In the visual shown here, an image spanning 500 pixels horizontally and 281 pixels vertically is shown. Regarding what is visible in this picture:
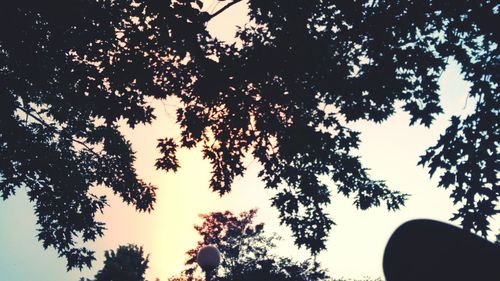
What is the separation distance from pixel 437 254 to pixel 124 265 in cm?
3208

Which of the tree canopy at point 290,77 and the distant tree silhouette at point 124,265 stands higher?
the distant tree silhouette at point 124,265

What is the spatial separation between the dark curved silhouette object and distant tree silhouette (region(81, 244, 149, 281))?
3116 cm

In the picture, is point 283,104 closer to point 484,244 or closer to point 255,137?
point 255,137

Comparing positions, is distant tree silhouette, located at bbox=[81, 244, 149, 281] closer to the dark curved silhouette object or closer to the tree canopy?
the tree canopy

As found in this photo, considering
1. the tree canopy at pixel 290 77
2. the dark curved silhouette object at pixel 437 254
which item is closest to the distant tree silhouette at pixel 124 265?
the tree canopy at pixel 290 77

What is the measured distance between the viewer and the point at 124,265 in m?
28.5

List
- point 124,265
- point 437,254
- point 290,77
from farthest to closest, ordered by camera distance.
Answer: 1. point 124,265
2. point 290,77
3. point 437,254

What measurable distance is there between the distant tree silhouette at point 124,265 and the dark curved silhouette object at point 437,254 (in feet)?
102

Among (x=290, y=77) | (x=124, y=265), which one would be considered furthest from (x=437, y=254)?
(x=124, y=265)

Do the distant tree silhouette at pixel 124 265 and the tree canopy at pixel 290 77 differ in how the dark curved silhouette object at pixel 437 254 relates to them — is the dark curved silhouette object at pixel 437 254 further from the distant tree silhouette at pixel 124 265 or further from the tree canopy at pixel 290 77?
the distant tree silhouette at pixel 124 265

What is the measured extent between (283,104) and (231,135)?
1135mm

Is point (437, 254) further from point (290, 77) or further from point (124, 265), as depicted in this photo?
point (124, 265)

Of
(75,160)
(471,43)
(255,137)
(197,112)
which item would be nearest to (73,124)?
(75,160)

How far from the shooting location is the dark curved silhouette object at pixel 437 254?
3.27 feet
